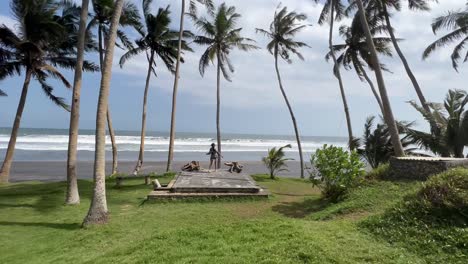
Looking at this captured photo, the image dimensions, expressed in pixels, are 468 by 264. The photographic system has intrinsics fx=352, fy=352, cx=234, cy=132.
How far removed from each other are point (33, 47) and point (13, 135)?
154 inches

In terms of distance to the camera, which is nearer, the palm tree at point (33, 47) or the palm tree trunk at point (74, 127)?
the palm tree trunk at point (74, 127)

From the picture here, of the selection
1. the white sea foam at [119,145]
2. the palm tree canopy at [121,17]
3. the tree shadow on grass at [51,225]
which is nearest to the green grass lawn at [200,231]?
the tree shadow on grass at [51,225]

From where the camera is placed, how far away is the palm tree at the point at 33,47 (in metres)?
14.0

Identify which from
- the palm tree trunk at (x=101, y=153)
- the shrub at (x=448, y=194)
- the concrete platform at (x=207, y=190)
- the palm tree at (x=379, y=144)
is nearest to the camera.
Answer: the shrub at (x=448, y=194)

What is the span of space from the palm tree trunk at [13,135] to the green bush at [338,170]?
12885 millimetres

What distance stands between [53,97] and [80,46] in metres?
9.35

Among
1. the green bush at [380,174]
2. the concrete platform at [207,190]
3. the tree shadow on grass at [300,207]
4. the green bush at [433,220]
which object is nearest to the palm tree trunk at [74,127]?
the concrete platform at [207,190]

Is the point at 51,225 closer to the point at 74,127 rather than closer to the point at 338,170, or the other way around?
the point at 74,127

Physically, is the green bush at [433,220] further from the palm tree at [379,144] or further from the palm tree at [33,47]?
the palm tree at [33,47]

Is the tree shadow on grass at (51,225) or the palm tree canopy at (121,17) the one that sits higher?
the palm tree canopy at (121,17)

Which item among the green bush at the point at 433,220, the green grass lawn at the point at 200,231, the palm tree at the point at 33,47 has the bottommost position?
the green grass lawn at the point at 200,231

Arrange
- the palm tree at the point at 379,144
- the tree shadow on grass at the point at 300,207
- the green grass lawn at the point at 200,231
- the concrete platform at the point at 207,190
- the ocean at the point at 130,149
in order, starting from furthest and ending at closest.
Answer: the ocean at the point at 130,149 < the palm tree at the point at 379,144 < the concrete platform at the point at 207,190 < the tree shadow on grass at the point at 300,207 < the green grass lawn at the point at 200,231

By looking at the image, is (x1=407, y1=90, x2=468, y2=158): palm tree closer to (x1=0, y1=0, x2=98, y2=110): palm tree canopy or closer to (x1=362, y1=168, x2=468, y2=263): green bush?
(x1=362, y1=168, x2=468, y2=263): green bush

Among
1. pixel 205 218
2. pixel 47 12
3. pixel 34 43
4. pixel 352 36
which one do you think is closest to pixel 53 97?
pixel 34 43
